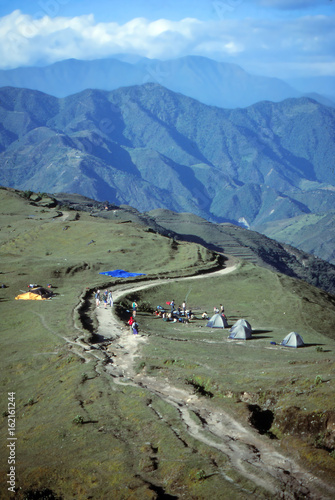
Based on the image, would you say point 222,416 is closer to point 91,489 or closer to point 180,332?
A: point 91,489

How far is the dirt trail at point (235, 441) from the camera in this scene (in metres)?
19.5

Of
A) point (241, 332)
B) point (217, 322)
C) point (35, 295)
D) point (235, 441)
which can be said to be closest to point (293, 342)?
point (241, 332)

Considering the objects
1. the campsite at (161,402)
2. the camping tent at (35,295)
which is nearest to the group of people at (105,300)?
the campsite at (161,402)

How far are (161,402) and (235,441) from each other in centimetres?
591

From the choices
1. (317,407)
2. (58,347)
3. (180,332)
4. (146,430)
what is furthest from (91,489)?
(180,332)

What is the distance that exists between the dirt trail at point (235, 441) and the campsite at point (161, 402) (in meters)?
0.07

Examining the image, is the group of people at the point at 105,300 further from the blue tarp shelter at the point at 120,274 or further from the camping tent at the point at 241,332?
the camping tent at the point at 241,332

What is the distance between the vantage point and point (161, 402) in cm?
2822

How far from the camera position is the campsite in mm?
20594

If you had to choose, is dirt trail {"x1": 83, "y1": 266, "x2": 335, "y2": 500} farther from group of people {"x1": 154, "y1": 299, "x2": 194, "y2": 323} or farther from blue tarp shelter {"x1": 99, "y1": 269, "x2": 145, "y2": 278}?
blue tarp shelter {"x1": 99, "y1": 269, "x2": 145, "y2": 278}

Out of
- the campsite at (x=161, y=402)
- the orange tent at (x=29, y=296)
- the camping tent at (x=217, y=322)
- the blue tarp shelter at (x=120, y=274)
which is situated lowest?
the blue tarp shelter at (x=120, y=274)

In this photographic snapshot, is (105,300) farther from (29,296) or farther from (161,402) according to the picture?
(161,402)

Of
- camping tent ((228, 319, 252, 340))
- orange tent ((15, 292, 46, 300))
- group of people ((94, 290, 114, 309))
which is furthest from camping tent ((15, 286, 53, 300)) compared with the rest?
camping tent ((228, 319, 252, 340))

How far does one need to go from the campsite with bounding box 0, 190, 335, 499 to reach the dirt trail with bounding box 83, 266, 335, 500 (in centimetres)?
7
